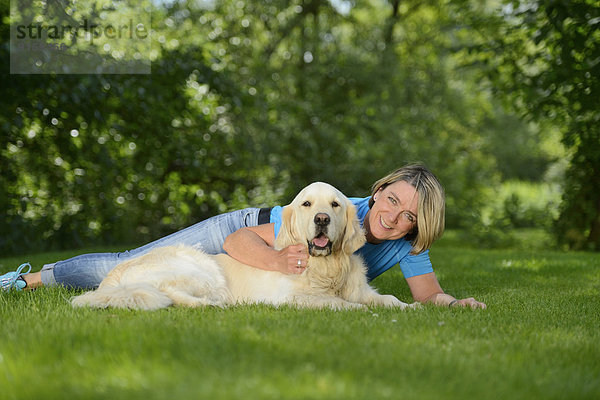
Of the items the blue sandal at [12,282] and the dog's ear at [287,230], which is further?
the blue sandal at [12,282]

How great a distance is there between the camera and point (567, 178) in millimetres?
10109

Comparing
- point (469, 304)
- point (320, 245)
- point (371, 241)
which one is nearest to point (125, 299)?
point (320, 245)

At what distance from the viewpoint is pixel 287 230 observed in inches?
155

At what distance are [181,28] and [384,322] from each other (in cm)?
1016

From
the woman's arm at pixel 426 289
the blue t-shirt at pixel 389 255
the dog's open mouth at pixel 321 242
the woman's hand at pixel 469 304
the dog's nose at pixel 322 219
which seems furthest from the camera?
the blue t-shirt at pixel 389 255

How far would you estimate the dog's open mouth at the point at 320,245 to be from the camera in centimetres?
380

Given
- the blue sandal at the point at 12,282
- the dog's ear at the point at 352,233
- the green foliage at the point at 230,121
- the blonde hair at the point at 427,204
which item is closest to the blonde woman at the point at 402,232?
the blonde hair at the point at 427,204

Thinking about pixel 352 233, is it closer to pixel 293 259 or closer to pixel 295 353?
pixel 293 259

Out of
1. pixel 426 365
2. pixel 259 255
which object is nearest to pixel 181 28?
pixel 259 255

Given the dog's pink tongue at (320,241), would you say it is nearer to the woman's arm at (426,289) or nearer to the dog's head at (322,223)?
the dog's head at (322,223)

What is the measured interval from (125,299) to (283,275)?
3.57ft

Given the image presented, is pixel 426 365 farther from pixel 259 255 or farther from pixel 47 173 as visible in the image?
pixel 47 173

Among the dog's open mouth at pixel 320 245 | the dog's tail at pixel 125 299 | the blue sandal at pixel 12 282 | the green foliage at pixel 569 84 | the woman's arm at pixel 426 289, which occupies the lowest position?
the woman's arm at pixel 426 289

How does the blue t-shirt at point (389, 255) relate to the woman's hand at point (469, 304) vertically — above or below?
above
